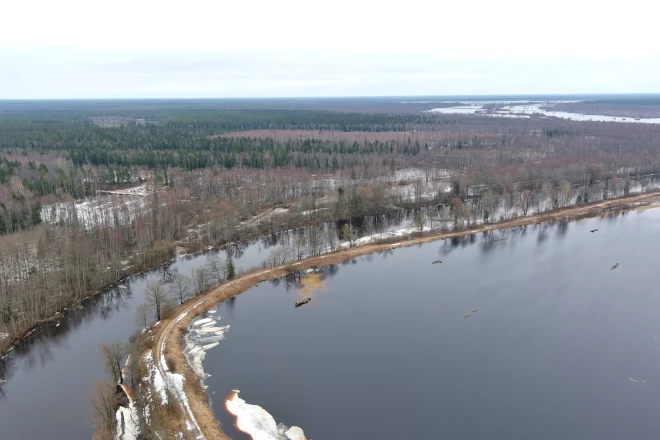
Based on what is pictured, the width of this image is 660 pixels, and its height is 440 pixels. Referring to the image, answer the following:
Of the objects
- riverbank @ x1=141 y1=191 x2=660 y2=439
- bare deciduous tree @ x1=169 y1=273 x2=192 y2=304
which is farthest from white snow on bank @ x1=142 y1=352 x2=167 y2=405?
bare deciduous tree @ x1=169 y1=273 x2=192 y2=304

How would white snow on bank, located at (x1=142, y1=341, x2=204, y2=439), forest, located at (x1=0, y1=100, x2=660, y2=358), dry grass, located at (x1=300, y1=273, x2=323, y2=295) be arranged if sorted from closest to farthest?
white snow on bank, located at (x1=142, y1=341, x2=204, y2=439)
dry grass, located at (x1=300, y1=273, x2=323, y2=295)
forest, located at (x1=0, y1=100, x2=660, y2=358)

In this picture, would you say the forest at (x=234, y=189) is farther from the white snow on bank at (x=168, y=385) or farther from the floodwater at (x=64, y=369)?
the white snow on bank at (x=168, y=385)

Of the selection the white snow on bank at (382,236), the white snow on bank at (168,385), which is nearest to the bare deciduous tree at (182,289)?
the white snow on bank at (168,385)

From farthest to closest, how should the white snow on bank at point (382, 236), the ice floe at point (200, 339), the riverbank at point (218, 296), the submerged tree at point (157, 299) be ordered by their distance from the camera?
the white snow on bank at point (382, 236) < the submerged tree at point (157, 299) < the ice floe at point (200, 339) < the riverbank at point (218, 296)

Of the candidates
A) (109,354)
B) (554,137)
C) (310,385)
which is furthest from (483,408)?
(554,137)

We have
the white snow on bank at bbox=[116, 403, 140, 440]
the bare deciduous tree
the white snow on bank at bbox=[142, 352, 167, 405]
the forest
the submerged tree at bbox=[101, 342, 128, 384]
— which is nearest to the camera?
the white snow on bank at bbox=[116, 403, 140, 440]

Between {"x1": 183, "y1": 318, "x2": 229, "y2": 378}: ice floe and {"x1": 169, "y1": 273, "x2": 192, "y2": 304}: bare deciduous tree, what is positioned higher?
{"x1": 169, "y1": 273, "x2": 192, "y2": 304}: bare deciduous tree

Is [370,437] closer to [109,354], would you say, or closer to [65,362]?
[109,354]

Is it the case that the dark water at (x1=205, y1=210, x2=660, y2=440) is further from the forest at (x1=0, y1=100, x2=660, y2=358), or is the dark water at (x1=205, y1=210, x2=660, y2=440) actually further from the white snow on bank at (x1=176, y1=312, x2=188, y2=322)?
the forest at (x1=0, y1=100, x2=660, y2=358)
